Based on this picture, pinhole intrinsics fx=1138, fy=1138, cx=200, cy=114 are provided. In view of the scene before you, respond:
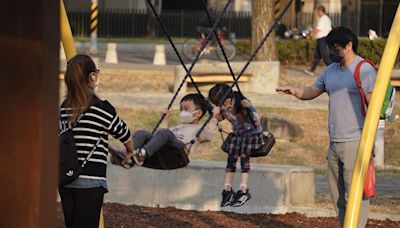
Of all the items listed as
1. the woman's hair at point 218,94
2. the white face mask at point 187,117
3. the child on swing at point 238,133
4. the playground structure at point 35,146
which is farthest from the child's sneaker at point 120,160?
the playground structure at point 35,146

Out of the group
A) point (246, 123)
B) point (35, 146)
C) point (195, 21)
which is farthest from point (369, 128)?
point (195, 21)

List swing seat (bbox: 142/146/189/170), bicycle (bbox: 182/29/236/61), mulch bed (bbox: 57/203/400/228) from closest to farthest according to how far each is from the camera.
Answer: swing seat (bbox: 142/146/189/170) → mulch bed (bbox: 57/203/400/228) → bicycle (bbox: 182/29/236/61)

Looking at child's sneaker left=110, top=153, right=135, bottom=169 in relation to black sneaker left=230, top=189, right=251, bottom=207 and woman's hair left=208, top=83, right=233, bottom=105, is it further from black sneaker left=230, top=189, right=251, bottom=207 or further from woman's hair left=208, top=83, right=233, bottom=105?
black sneaker left=230, top=189, right=251, bottom=207

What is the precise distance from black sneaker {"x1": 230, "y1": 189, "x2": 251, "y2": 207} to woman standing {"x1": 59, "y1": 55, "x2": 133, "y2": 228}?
129 inches

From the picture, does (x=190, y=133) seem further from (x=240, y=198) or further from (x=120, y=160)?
(x=240, y=198)

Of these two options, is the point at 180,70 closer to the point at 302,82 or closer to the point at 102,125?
the point at 302,82

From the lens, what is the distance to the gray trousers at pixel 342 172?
7.63 m

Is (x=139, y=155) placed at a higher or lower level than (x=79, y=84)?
lower

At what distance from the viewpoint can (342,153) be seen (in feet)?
25.2

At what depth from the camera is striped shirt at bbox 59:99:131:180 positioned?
6801 mm

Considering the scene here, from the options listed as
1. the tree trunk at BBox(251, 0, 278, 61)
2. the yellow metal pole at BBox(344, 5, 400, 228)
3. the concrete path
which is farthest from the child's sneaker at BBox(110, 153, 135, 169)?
the tree trunk at BBox(251, 0, 278, 61)

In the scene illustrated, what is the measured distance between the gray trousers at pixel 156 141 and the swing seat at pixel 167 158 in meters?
0.04

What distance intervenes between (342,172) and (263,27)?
1570 centimetres

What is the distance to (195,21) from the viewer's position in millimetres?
45938
